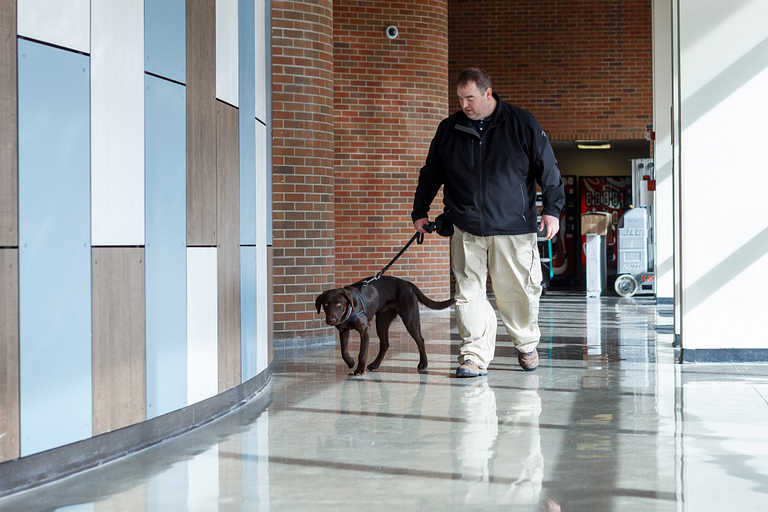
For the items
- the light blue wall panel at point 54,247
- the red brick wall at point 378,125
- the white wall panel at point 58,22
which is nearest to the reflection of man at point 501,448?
the light blue wall panel at point 54,247

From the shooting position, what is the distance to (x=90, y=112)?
278cm

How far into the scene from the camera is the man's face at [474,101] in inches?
174

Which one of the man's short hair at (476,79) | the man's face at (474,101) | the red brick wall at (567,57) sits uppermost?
the red brick wall at (567,57)

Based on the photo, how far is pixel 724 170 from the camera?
16.0ft

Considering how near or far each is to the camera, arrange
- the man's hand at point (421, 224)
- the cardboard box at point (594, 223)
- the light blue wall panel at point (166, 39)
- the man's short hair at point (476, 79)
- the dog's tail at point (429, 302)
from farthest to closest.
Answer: the cardboard box at point (594, 223)
the dog's tail at point (429, 302)
the man's hand at point (421, 224)
the man's short hair at point (476, 79)
the light blue wall panel at point (166, 39)

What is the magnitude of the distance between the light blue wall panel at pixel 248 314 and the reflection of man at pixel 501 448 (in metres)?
1.13

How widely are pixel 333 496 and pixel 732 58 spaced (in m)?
3.91

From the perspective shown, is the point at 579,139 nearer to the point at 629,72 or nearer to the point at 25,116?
the point at 629,72

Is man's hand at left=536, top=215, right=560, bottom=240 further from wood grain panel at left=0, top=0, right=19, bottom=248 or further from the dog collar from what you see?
wood grain panel at left=0, top=0, right=19, bottom=248

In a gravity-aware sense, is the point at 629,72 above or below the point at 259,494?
above

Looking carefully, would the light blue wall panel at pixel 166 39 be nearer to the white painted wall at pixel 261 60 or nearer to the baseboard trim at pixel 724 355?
the white painted wall at pixel 261 60

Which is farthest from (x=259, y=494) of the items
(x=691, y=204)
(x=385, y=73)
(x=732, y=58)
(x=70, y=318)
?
(x=385, y=73)

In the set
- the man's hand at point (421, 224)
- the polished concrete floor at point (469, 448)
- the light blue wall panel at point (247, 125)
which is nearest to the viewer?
the polished concrete floor at point (469, 448)

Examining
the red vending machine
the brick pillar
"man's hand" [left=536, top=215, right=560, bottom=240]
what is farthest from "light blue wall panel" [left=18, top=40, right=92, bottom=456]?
the red vending machine
